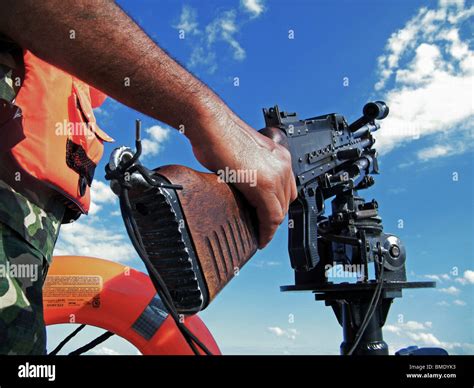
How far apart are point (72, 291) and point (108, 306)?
9.2 inches

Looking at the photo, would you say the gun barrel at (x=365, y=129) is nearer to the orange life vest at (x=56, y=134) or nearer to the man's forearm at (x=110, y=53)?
the orange life vest at (x=56, y=134)

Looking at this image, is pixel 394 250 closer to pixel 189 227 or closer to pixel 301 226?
pixel 301 226

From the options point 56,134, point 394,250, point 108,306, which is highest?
point 56,134

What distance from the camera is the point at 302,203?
268 centimetres

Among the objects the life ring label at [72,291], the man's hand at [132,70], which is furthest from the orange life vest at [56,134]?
the life ring label at [72,291]

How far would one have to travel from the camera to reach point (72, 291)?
9.44ft

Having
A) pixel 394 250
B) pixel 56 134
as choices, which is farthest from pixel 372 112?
pixel 56 134

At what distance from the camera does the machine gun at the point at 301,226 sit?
102 cm

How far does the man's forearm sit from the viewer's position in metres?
0.94

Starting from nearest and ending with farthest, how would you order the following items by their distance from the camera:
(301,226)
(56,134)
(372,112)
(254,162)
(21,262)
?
(254,162)
(21,262)
(56,134)
(301,226)
(372,112)

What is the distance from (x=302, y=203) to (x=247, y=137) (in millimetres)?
1561

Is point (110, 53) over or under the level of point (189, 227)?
over

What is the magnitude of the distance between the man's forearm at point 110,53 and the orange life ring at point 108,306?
2087 mm
